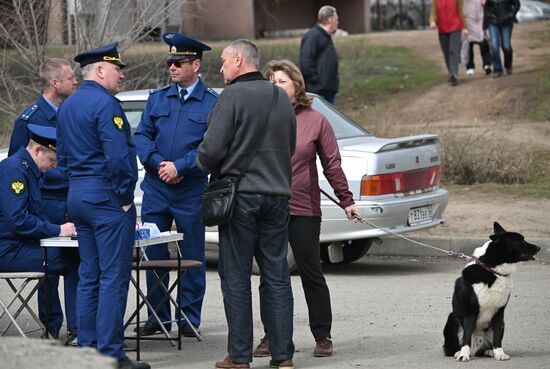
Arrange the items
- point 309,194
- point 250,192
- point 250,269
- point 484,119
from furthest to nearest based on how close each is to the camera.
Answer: point 484,119 < point 309,194 < point 250,269 < point 250,192

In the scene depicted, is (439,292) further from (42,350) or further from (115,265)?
(42,350)

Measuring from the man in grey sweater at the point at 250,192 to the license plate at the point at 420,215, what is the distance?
3989 millimetres

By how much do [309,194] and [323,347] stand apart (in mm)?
999

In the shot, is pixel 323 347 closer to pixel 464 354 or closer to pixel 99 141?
pixel 464 354

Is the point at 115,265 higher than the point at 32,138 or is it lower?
lower

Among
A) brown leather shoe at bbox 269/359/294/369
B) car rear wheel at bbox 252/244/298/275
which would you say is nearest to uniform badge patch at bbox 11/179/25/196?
brown leather shoe at bbox 269/359/294/369

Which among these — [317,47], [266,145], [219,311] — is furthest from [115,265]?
[317,47]

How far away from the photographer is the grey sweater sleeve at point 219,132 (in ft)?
23.3

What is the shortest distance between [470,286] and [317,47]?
8.21m

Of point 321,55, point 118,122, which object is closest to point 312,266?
point 118,122

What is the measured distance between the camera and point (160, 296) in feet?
29.5

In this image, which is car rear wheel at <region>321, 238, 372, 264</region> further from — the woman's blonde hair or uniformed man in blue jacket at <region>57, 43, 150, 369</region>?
uniformed man in blue jacket at <region>57, 43, 150, 369</region>

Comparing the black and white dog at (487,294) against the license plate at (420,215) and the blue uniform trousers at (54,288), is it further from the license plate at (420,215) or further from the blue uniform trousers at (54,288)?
the license plate at (420,215)

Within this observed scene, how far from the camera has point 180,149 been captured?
28.0 feet
